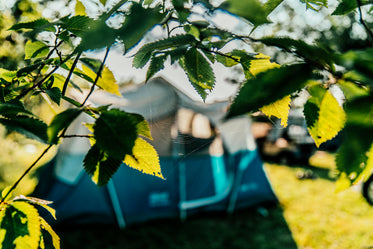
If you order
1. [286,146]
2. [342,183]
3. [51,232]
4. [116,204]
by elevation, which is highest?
[342,183]

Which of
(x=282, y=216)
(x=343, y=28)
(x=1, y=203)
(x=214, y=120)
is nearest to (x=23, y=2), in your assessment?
(x=214, y=120)

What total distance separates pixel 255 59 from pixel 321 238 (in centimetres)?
342

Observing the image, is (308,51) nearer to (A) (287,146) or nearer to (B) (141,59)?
(B) (141,59)

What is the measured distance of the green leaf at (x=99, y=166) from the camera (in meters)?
0.40

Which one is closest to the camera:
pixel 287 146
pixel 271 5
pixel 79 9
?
pixel 271 5

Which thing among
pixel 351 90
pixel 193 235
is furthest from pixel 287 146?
pixel 351 90

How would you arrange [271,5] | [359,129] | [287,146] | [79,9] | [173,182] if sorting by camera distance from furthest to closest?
1. [287,146]
2. [173,182]
3. [79,9]
4. [271,5]
5. [359,129]

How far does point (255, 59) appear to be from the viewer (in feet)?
1.39

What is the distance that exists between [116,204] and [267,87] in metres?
3.15

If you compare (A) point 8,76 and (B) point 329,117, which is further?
(A) point 8,76

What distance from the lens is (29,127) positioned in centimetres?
35

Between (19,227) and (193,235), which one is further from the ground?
(19,227)

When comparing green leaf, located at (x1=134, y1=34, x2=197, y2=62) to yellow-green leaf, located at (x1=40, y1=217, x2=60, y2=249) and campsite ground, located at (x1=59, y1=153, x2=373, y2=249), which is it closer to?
yellow-green leaf, located at (x1=40, y1=217, x2=60, y2=249)

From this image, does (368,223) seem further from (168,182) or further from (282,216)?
(168,182)
